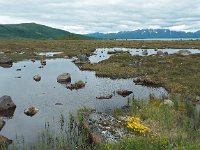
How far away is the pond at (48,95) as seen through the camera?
92.7 feet

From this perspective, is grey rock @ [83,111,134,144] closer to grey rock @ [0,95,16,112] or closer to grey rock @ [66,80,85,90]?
grey rock @ [0,95,16,112]

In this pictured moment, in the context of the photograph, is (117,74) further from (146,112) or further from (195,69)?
(146,112)

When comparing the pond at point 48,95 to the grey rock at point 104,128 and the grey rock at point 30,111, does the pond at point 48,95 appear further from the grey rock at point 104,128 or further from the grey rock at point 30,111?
the grey rock at point 104,128

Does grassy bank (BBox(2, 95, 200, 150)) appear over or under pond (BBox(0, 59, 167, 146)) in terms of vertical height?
over

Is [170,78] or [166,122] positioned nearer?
[166,122]

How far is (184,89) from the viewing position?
39.8 meters

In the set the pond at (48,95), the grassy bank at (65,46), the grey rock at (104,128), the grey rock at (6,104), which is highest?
the grey rock at (104,128)

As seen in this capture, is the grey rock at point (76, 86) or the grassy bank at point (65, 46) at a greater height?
the grey rock at point (76, 86)

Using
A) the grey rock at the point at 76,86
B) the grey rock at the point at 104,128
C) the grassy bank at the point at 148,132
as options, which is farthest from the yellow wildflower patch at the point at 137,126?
the grey rock at the point at 76,86

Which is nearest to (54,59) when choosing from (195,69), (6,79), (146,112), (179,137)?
(6,79)

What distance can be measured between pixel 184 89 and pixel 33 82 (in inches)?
824

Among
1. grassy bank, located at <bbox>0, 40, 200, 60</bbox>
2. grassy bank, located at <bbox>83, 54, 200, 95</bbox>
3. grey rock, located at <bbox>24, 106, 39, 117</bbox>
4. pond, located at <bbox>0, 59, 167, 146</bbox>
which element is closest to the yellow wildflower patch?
pond, located at <bbox>0, 59, 167, 146</bbox>

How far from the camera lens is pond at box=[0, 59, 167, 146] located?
1113 inches

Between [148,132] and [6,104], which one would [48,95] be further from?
[148,132]
